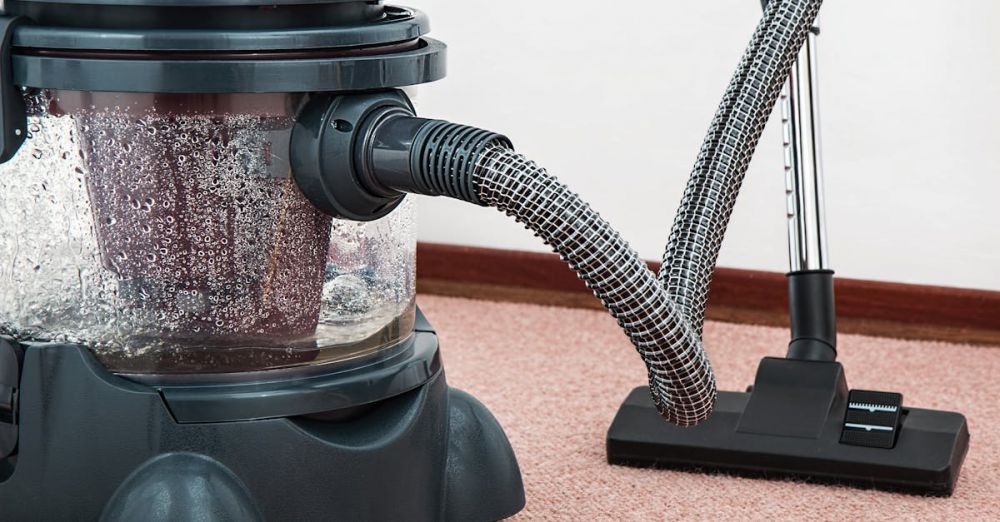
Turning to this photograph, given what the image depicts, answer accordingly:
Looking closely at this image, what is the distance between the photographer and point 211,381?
79cm

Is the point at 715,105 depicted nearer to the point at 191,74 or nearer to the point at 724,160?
the point at 724,160

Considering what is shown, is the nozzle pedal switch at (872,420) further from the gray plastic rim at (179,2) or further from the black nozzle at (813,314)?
the gray plastic rim at (179,2)

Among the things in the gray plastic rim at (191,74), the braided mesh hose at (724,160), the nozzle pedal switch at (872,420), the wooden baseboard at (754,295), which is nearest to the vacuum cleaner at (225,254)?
the gray plastic rim at (191,74)

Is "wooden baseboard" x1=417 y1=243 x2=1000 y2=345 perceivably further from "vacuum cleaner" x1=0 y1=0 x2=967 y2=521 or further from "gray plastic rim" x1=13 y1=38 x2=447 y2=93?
"gray plastic rim" x1=13 y1=38 x2=447 y2=93

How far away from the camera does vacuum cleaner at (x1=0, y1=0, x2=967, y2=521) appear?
0.75 meters

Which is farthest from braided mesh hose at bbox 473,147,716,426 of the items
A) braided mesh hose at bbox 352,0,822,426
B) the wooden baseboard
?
the wooden baseboard

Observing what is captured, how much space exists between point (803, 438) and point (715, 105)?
61 cm

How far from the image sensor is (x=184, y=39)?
28.6 inches

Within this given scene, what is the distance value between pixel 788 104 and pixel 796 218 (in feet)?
0.35

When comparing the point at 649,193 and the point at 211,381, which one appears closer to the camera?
the point at 211,381

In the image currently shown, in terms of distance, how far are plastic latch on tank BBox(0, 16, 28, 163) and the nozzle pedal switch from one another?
70 centimetres

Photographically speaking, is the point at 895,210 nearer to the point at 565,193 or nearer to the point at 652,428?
the point at 652,428

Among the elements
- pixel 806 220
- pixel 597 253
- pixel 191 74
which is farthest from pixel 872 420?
pixel 191 74

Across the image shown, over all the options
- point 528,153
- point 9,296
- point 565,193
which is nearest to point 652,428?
point 565,193
